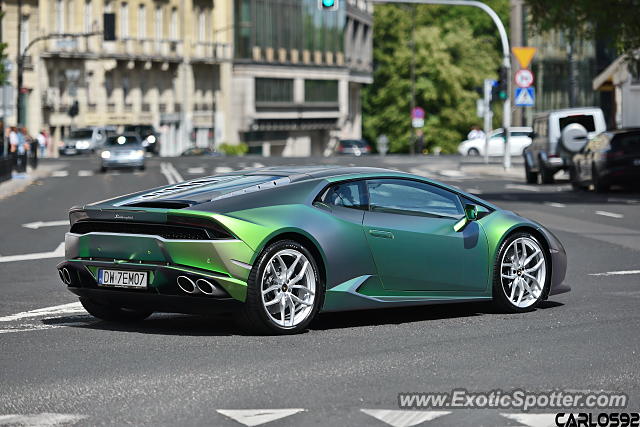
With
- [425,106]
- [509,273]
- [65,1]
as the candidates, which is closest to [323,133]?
[425,106]

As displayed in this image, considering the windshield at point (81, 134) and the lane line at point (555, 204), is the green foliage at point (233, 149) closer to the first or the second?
the windshield at point (81, 134)

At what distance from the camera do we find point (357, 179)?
1118 centimetres

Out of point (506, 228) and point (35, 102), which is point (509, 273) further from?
point (35, 102)

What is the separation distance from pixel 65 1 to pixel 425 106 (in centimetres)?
2995

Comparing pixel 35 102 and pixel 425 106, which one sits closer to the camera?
pixel 35 102

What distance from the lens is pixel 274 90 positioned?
115 meters

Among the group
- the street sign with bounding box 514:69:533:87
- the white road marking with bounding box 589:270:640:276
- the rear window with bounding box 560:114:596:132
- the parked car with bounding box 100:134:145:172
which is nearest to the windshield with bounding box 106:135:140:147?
the parked car with bounding box 100:134:145:172

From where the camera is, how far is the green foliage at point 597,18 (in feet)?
106

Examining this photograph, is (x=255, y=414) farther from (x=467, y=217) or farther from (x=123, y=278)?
(x=467, y=217)

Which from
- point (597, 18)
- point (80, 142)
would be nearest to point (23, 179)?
point (597, 18)

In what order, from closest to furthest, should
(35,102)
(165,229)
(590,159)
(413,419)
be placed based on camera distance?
(413,419), (165,229), (590,159), (35,102)

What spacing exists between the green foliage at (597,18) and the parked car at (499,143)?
4091 centimetres

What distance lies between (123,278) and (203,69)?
97993mm

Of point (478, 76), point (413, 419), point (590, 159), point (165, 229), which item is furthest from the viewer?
point (478, 76)
